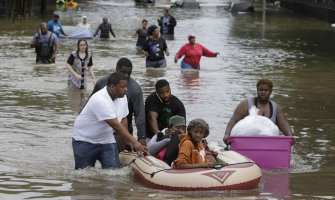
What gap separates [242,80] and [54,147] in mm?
10665

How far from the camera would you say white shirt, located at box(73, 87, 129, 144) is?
1023cm

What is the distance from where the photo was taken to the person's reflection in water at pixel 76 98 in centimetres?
1802

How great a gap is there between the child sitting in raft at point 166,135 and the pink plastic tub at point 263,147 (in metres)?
0.78

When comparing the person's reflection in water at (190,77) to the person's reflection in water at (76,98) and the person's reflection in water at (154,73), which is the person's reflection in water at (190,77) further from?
the person's reflection in water at (76,98)

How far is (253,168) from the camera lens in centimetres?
1039

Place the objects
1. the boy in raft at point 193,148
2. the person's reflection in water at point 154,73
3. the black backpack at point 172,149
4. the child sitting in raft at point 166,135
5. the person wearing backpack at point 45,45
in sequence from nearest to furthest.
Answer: the boy in raft at point 193,148, the black backpack at point 172,149, the child sitting in raft at point 166,135, the person's reflection in water at point 154,73, the person wearing backpack at point 45,45

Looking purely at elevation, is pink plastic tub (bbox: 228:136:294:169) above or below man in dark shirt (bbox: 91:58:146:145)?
below

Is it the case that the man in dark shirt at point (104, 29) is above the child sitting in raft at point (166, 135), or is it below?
below

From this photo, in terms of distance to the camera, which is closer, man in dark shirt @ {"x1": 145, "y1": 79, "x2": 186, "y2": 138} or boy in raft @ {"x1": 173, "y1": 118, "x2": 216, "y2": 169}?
boy in raft @ {"x1": 173, "y1": 118, "x2": 216, "y2": 169}

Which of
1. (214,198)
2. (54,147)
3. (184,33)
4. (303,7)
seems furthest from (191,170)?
(303,7)

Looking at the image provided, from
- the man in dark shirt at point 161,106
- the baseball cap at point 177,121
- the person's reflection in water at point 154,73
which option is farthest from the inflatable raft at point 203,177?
the person's reflection in water at point 154,73

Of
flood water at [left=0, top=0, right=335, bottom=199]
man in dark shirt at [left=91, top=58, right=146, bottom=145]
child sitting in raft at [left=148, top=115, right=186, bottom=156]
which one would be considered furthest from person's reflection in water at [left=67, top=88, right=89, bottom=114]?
child sitting in raft at [left=148, top=115, right=186, bottom=156]

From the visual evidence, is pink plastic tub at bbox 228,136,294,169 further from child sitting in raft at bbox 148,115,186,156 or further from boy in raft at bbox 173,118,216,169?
boy in raft at bbox 173,118,216,169

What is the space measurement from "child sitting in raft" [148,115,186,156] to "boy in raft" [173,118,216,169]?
1.58 ft
